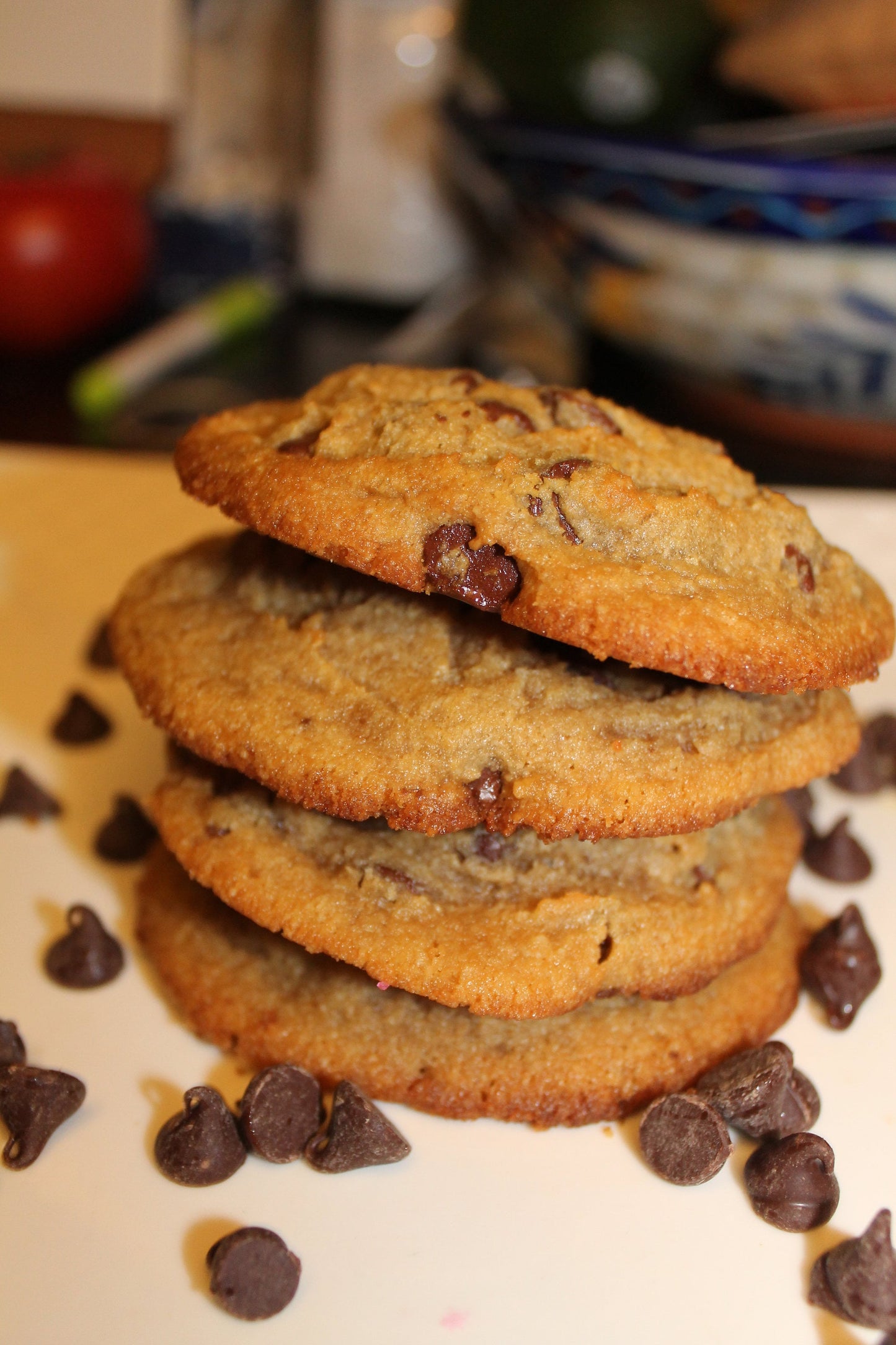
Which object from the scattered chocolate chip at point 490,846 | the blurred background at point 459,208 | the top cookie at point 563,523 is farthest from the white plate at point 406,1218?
the blurred background at point 459,208

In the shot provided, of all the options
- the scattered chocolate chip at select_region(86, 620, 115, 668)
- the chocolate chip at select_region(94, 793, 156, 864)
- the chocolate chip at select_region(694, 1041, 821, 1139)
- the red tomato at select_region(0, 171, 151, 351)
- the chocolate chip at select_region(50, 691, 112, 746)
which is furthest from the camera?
the red tomato at select_region(0, 171, 151, 351)

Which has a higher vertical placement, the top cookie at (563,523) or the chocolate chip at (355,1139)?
the top cookie at (563,523)

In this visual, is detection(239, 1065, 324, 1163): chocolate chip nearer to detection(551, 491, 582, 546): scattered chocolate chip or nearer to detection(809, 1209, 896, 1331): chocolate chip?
detection(809, 1209, 896, 1331): chocolate chip

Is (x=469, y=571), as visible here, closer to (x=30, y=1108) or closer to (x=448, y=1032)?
(x=448, y=1032)

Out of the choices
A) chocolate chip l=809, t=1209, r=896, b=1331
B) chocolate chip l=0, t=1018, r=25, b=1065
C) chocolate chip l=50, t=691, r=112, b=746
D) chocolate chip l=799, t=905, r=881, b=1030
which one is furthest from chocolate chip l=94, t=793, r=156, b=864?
chocolate chip l=809, t=1209, r=896, b=1331

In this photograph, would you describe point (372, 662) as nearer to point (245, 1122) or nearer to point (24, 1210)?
point (245, 1122)

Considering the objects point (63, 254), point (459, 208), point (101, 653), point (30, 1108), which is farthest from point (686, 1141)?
point (459, 208)

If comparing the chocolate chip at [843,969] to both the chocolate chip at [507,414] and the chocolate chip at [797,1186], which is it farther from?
the chocolate chip at [507,414]

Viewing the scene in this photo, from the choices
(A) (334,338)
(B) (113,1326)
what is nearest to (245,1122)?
(B) (113,1326)
